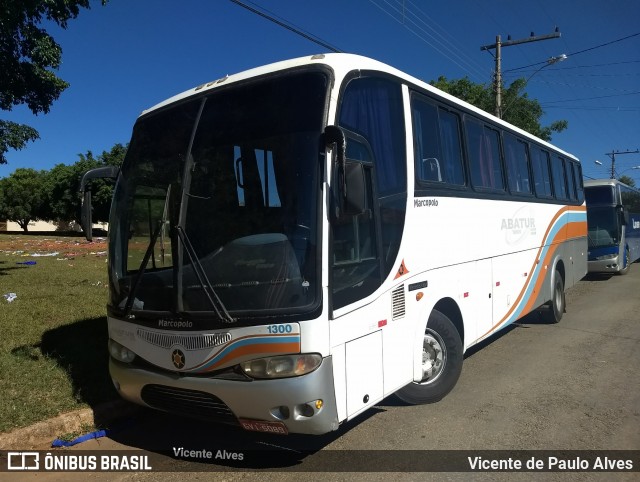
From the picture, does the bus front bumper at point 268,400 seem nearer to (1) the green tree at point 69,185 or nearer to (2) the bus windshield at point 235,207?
(2) the bus windshield at point 235,207

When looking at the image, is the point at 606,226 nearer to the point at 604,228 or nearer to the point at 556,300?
the point at 604,228

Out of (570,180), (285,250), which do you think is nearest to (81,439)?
(285,250)

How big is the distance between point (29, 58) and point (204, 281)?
951 cm

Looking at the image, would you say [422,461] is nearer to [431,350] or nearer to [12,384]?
[431,350]

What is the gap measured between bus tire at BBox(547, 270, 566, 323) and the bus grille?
7.13 m

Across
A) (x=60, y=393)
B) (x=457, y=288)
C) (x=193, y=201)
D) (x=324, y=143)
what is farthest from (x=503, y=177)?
(x=60, y=393)

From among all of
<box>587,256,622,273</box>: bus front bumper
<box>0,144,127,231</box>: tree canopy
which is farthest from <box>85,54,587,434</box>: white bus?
<box>0,144,127,231</box>: tree canopy

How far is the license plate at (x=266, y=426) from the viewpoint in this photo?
11.5ft

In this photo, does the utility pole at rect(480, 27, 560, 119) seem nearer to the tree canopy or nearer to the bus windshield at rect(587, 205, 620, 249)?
the bus windshield at rect(587, 205, 620, 249)

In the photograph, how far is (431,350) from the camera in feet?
17.1

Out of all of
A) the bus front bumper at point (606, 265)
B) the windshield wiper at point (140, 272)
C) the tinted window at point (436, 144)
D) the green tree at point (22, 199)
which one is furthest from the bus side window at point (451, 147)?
the green tree at point (22, 199)

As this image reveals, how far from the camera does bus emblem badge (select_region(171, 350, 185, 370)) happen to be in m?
3.79

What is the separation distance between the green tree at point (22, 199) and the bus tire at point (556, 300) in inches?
2582

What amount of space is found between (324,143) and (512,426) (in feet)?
9.98
